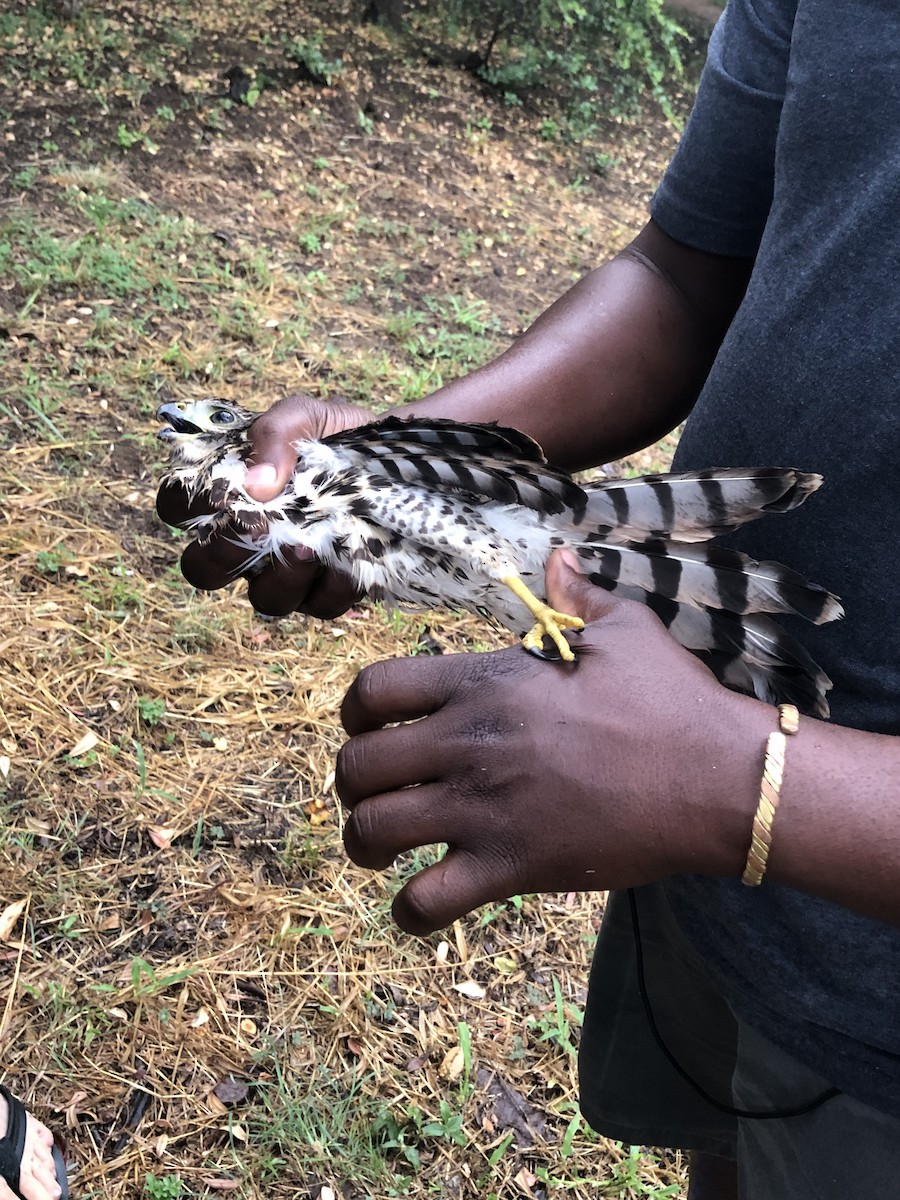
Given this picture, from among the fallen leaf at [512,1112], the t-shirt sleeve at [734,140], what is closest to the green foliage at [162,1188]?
the fallen leaf at [512,1112]

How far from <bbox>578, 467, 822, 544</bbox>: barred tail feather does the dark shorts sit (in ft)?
2.56

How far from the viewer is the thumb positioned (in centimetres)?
139

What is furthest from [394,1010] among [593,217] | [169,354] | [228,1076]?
[593,217]

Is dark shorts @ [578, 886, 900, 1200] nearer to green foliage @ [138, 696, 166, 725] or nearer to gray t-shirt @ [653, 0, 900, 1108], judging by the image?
gray t-shirt @ [653, 0, 900, 1108]

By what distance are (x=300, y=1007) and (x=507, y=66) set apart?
31.6ft

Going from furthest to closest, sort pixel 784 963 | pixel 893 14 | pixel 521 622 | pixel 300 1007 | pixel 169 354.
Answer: pixel 169 354, pixel 300 1007, pixel 521 622, pixel 784 963, pixel 893 14

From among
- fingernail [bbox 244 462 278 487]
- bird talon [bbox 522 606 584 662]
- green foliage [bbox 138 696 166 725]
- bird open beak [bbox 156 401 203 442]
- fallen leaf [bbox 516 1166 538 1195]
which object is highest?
bird talon [bbox 522 606 584 662]

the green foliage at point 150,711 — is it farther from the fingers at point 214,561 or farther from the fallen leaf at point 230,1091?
the fingers at point 214,561

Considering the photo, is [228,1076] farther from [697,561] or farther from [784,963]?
[697,561]

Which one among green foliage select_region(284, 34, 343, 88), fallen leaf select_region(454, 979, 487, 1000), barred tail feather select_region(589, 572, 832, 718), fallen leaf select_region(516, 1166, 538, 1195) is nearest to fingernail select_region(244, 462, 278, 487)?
barred tail feather select_region(589, 572, 832, 718)

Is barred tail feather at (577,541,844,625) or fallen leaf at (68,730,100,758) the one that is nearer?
barred tail feather at (577,541,844,625)

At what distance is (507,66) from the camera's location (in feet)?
31.6

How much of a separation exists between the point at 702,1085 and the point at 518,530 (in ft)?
4.40

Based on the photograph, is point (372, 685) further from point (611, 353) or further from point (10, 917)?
point (10, 917)
